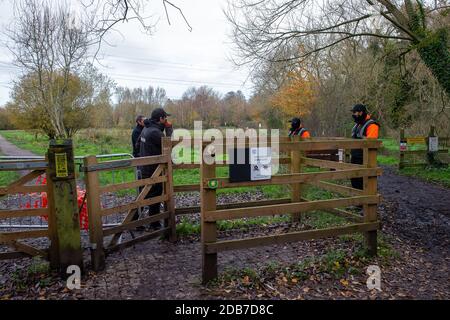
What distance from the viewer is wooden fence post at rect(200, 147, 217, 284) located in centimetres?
386

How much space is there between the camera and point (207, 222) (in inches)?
153

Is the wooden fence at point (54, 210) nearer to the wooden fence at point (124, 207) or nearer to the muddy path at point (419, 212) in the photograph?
the wooden fence at point (124, 207)

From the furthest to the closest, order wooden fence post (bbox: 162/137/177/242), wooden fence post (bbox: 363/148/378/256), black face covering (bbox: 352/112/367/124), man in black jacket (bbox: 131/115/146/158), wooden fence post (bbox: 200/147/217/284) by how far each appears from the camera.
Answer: man in black jacket (bbox: 131/115/146/158) < black face covering (bbox: 352/112/367/124) < wooden fence post (bbox: 162/137/177/242) < wooden fence post (bbox: 363/148/378/256) < wooden fence post (bbox: 200/147/217/284)

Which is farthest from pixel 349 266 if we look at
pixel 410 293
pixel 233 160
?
pixel 233 160

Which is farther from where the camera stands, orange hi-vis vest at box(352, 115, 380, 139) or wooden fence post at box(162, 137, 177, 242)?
orange hi-vis vest at box(352, 115, 380, 139)

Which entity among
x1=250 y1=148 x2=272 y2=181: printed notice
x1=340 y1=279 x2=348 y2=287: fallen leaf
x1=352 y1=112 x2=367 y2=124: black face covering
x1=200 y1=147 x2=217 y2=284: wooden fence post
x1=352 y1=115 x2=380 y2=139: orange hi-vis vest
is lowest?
x1=340 y1=279 x2=348 y2=287: fallen leaf

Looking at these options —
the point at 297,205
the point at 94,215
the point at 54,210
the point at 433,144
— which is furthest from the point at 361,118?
the point at 433,144

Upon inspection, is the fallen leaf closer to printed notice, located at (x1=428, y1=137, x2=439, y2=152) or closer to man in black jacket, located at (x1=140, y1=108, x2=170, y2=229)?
man in black jacket, located at (x1=140, y1=108, x2=170, y2=229)

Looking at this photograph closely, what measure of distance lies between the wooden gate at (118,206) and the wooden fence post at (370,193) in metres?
2.74

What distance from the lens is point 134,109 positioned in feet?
130

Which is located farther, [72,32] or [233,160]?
[72,32]

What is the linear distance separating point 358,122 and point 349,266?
11.8ft

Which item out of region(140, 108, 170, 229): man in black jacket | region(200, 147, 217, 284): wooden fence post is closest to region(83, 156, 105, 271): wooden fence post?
region(200, 147, 217, 284): wooden fence post
